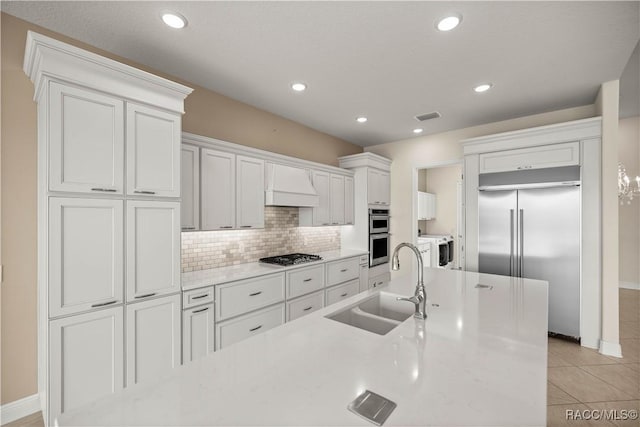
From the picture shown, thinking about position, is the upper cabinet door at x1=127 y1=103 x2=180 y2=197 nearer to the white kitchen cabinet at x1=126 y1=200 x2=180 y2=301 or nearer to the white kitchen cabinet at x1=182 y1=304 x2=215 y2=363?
the white kitchen cabinet at x1=126 y1=200 x2=180 y2=301

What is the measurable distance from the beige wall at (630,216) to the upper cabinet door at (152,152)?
790cm

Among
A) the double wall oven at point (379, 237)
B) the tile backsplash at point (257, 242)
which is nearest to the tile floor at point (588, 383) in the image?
the tile backsplash at point (257, 242)

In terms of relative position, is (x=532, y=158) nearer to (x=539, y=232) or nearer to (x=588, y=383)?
(x=539, y=232)

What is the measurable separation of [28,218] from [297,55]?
2.35 m

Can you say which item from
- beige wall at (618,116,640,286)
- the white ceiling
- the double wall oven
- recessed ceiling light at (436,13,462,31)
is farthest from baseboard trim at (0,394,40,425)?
beige wall at (618,116,640,286)

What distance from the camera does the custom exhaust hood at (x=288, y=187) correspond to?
11.0 feet

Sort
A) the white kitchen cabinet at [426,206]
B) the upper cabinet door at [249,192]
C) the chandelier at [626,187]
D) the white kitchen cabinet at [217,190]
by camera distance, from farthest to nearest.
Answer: the white kitchen cabinet at [426,206], the chandelier at [626,187], the upper cabinet door at [249,192], the white kitchen cabinet at [217,190]

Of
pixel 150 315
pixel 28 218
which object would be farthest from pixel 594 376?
pixel 28 218

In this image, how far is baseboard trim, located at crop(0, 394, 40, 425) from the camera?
1.96 meters

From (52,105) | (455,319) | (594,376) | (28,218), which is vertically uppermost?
(52,105)

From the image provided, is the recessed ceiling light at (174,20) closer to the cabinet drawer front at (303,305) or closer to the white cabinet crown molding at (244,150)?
the white cabinet crown molding at (244,150)

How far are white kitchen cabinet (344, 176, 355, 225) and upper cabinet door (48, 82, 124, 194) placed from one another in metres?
3.12

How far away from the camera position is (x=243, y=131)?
11.5 feet

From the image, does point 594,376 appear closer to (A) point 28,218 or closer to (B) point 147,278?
(B) point 147,278
